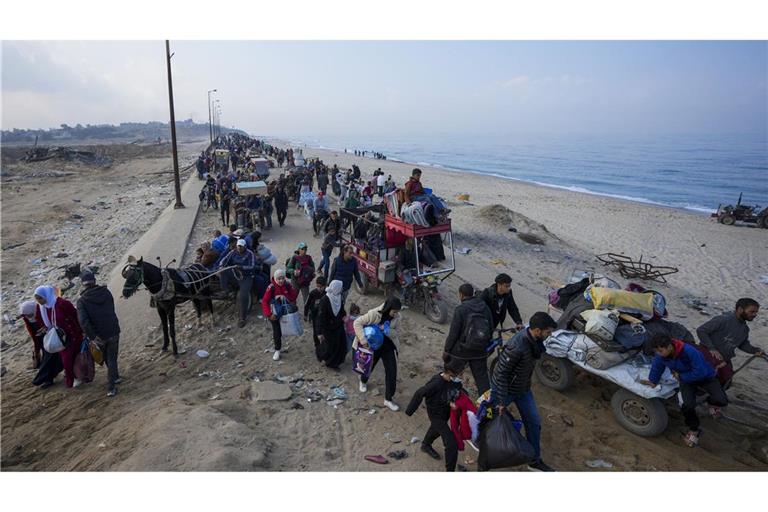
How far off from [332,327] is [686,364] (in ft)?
14.6

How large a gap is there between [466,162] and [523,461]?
7236cm

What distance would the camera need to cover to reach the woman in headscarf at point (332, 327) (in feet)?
19.2

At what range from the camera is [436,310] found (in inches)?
322

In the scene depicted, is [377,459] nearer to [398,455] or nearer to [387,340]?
[398,455]

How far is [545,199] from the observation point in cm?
3083

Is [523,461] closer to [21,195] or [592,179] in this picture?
[21,195]

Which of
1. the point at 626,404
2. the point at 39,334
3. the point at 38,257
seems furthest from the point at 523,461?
the point at 38,257

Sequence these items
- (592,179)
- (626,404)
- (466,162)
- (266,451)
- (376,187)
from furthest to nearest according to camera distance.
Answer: (466,162) < (592,179) < (376,187) < (626,404) < (266,451)

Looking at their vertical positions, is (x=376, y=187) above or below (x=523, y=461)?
above

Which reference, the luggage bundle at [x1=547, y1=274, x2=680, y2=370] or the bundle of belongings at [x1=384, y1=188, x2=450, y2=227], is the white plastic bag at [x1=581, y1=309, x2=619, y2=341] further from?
the bundle of belongings at [x1=384, y1=188, x2=450, y2=227]

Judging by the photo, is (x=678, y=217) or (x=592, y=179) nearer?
(x=678, y=217)

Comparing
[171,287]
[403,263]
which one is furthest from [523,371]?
[171,287]

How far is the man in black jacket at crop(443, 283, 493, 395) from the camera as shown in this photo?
4.79 meters

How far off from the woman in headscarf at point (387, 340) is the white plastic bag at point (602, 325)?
8.03 ft
